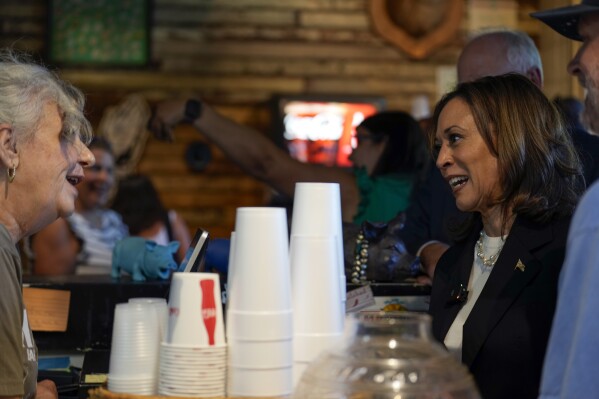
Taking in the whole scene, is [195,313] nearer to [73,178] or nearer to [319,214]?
[319,214]

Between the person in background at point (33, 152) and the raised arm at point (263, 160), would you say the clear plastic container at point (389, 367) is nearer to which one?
the person in background at point (33, 152)

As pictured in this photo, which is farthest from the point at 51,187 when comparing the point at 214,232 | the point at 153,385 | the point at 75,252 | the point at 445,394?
the point at 214,232

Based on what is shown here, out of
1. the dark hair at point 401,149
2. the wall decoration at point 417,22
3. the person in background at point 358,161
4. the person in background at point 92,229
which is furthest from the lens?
the wall decoration at point 417,22

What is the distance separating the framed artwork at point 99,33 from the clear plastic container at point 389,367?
6.40 meters

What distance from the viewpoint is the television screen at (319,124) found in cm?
768

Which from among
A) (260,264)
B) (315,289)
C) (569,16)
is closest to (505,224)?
(569,16)

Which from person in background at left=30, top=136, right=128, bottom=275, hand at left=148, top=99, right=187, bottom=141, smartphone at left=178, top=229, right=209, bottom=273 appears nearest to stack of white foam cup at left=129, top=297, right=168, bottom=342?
smartphone at left=178, top=229, right=209, bottom=273

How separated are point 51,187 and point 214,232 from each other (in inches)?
220

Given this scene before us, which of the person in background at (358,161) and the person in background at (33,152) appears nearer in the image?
the person in background at (33,152)

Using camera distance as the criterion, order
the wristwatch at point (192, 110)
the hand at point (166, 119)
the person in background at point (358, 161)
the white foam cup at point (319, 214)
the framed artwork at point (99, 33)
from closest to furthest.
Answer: the white foam cup at point (319, 214) < the hand at point (166, 119) < the wristwatch at point (192, 110) < the person in background at point (358, 161) < the framed artwork at point (99, 33)

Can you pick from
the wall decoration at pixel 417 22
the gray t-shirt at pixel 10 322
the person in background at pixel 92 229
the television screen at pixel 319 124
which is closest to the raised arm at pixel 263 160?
the person in background at pixel 92 229

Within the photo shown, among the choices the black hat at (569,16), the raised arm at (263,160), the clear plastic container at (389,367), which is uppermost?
the black hat at (569,16)

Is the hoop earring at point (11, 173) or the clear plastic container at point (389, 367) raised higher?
the hoop earring at point (11, 173)

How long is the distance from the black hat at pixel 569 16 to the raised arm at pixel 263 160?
1376 millimetres
